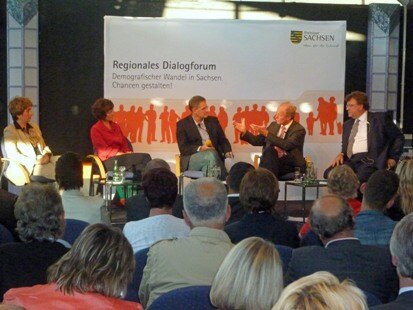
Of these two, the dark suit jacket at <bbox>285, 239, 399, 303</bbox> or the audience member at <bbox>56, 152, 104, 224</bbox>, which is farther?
the audience member at <bbox>56, 152, 104, 224</bbox>

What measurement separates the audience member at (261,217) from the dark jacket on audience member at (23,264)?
1.15m

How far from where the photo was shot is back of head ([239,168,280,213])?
4.40 m

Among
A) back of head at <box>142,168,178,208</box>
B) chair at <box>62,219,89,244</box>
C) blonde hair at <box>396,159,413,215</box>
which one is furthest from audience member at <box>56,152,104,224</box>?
blonde hair at <box>396,159,413,215</box>

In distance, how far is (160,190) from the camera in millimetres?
4434

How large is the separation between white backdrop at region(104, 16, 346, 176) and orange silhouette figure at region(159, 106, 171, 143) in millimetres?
11

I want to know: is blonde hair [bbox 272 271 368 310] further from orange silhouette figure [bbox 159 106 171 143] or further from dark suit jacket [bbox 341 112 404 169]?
orange silhouette figure [bbox 159 106 171 143]

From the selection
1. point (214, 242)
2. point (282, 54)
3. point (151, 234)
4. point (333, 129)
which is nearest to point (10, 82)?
point (282, 54)

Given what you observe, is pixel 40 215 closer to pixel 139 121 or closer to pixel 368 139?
pixel 368 139

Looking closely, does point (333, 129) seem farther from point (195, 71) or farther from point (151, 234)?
point (151, 234)

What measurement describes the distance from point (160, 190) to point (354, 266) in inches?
56.8

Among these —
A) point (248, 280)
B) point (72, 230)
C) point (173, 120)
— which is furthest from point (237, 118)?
point (248, 280)

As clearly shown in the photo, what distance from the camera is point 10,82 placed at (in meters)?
9.27

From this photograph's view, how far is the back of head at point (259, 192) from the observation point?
4.40 metres

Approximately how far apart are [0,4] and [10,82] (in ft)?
2.94
